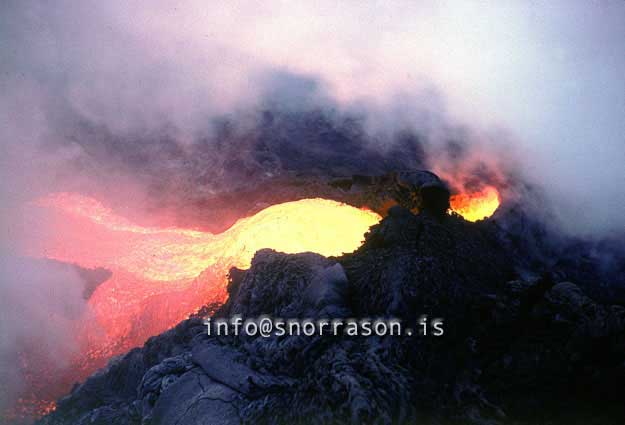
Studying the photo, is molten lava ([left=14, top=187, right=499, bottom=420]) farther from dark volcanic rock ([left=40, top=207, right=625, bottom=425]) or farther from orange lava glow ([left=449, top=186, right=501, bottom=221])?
dark volcanic rock ([left=40, top=207, right=625, bottom=425])

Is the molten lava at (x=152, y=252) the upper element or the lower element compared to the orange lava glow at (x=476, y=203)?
lower

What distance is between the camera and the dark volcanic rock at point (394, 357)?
4227 millimetres

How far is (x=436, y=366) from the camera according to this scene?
472cm

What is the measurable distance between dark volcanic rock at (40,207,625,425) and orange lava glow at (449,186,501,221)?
251 centimetres

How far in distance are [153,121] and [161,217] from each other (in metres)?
Answer: 3.77

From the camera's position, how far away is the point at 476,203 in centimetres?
918

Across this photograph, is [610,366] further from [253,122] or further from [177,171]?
[253,122]

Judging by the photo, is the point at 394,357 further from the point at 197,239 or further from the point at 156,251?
the point at 156,251

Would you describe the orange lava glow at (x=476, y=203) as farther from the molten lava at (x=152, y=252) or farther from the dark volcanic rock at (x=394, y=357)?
the dark volcanic rock at (x=394, y=357)

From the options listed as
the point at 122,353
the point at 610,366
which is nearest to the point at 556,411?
the point at 610,366

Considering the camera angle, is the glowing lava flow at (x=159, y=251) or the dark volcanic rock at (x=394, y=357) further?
the glowing lava flow at (x=159, y=251)

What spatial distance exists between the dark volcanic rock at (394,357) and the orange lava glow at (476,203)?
2.51 meters

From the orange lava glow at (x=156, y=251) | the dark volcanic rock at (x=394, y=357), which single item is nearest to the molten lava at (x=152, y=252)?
the orange lava glow at (x=156, y=251)

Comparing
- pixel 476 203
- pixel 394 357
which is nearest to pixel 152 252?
pixel 394 357
